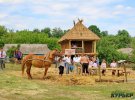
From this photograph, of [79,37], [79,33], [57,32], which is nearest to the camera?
[79,37]

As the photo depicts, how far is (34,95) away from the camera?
15.9 m

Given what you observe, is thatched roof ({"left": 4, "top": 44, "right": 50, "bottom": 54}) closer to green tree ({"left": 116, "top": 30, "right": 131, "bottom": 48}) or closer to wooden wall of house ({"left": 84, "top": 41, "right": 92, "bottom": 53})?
wooden wall of house ({"left": 84, "top": 41, "right": 92, "bottom": 53})

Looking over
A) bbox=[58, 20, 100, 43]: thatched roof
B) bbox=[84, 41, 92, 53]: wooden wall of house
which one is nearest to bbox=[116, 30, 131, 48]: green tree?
bbox=[84, 41, 92, 53]: wooden wall of house

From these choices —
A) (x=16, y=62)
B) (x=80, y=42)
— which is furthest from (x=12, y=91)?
(x=80, y=42)

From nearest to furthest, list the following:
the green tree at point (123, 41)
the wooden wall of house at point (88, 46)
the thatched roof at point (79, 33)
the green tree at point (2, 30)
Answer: the thatched roof at point (79, 33) < the wooden wall of house at point (88, 46) < the green tree at point (2, 30) < the green tree at point (123, 41)

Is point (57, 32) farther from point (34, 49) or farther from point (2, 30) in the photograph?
point (34, 49)

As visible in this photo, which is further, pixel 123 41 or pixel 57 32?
pixel 57 32

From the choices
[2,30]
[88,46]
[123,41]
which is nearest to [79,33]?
[88,46]

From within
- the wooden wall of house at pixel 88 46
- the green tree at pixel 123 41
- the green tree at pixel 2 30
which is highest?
the green tree at pixel 2 30

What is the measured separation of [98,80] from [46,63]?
3.32 metres

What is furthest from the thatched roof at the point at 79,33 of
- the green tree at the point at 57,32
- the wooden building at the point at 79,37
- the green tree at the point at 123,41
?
the green tree at the point at 57,32

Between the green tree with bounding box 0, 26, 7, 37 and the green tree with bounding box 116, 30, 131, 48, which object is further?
the green tree with bounding box 116, 30, 131, 48

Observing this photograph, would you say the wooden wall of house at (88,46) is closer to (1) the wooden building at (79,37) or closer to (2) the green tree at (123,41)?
(1) the wooden building at (79,37)

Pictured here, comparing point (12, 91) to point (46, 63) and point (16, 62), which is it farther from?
point (16, 62)
